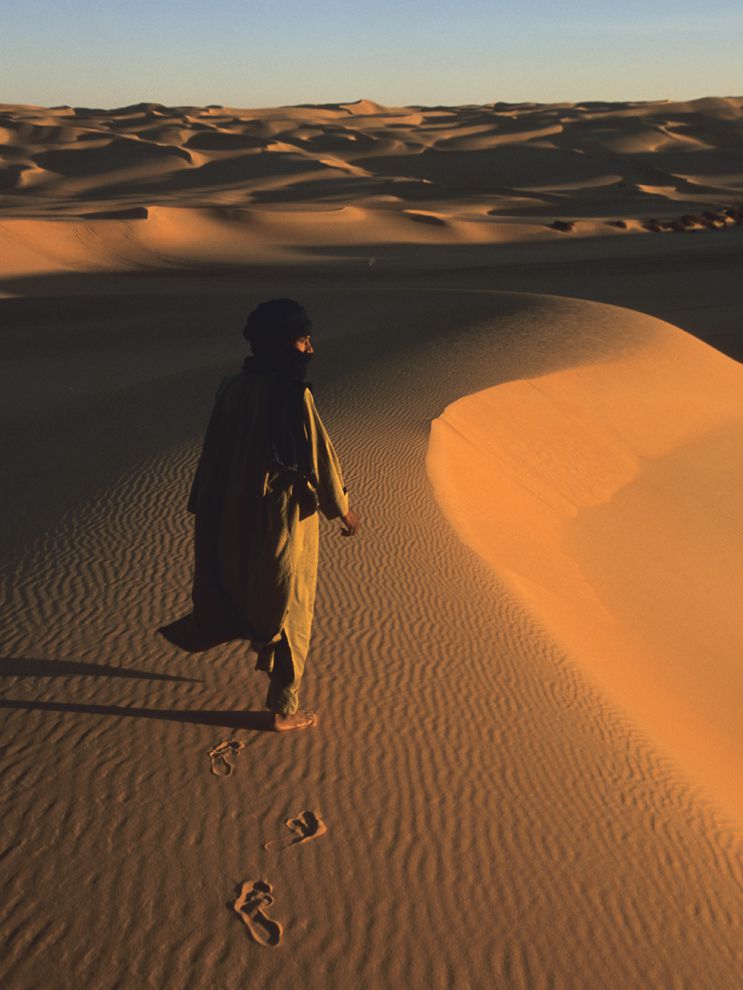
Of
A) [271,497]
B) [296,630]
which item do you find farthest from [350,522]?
[296,630]

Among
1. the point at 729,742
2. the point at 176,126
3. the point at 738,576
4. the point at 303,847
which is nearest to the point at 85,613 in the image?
the point at 303,847

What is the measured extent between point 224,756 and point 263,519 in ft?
2.68

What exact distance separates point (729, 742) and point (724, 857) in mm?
1652

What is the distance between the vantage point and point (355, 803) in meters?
3.44

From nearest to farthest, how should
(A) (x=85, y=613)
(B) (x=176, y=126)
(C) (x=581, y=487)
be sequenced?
(A) (x=85, y=613), (C) (x=581, y=487), (B) (x=176, y=126)

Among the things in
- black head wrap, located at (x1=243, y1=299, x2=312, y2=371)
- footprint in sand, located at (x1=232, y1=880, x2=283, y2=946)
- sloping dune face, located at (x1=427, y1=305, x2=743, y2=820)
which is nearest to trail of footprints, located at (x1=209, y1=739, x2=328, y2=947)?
footprint in sand, located at (x1=232, y1=880, x2=283, y2=946)

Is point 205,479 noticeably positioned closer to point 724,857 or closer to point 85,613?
point 85,613

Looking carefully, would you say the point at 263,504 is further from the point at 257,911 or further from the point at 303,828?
the point at 257,911

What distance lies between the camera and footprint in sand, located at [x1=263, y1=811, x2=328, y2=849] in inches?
125

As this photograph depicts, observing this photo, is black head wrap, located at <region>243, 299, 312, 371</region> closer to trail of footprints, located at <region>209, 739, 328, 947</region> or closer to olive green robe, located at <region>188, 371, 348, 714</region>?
olive green robe, located at <region>188, 371, 348, 714</region>

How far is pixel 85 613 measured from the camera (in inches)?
183

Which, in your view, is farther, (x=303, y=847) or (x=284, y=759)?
(x=284, y=759)

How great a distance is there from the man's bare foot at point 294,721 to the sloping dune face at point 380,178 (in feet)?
74.1

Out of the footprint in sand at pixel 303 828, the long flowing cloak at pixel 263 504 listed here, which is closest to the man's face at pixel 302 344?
the long flowing cloak at pixel 263 504
